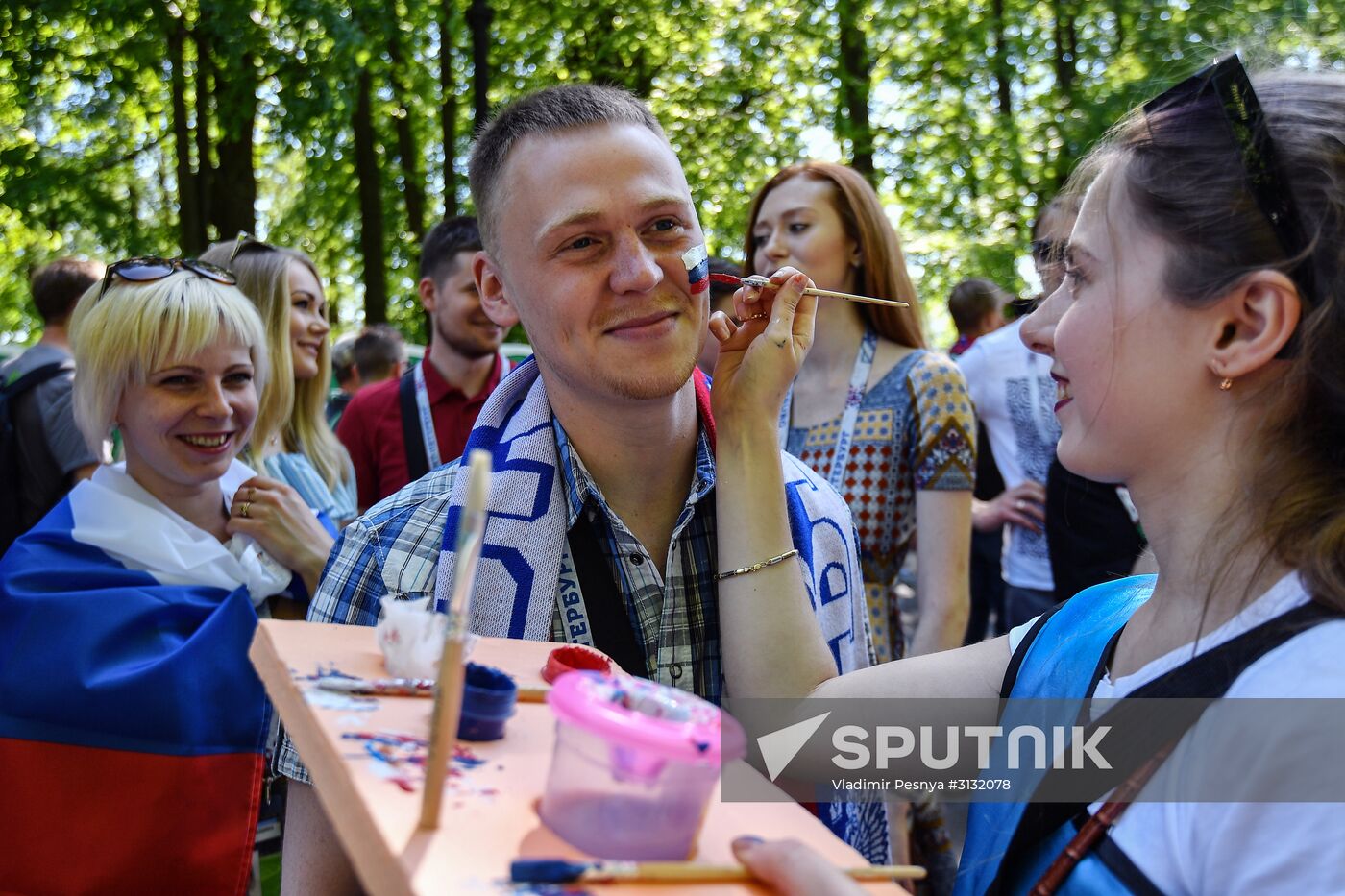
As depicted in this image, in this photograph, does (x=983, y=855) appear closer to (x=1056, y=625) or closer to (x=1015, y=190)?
(x=1056, y=625)

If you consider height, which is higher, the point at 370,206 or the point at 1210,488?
the point at 370,206

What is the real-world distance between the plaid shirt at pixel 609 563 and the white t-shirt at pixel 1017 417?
2.86 m

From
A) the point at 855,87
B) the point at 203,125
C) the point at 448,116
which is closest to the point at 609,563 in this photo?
the point at 203,125

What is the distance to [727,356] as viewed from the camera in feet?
6.91

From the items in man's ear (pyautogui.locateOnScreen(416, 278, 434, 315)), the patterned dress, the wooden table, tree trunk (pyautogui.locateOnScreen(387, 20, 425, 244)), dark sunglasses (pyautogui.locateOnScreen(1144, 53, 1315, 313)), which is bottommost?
the patterned dress

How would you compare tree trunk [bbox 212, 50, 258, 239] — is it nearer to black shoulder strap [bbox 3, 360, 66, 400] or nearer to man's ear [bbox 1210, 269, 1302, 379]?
black shoulder strap [bbox 3, 360, 66, 400]

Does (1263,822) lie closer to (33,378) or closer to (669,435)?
(669,435)

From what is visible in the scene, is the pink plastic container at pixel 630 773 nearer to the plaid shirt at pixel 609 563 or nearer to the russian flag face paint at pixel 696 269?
the plaid shirt at pixel 609 563

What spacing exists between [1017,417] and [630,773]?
14.1 ft

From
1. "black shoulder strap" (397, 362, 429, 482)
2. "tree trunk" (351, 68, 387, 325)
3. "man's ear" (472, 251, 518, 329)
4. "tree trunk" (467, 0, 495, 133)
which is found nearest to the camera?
"man's ear" (472, 251, 518, 329)

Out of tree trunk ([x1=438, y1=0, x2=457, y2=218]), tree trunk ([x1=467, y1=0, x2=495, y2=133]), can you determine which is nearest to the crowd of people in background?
tree trunk ([x1=467, y1=0, x2=495, y2=133])

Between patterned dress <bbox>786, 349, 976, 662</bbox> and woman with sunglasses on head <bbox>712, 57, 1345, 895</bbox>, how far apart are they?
1.66 meters

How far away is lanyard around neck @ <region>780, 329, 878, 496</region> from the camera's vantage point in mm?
3326

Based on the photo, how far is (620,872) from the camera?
890 millimetres
